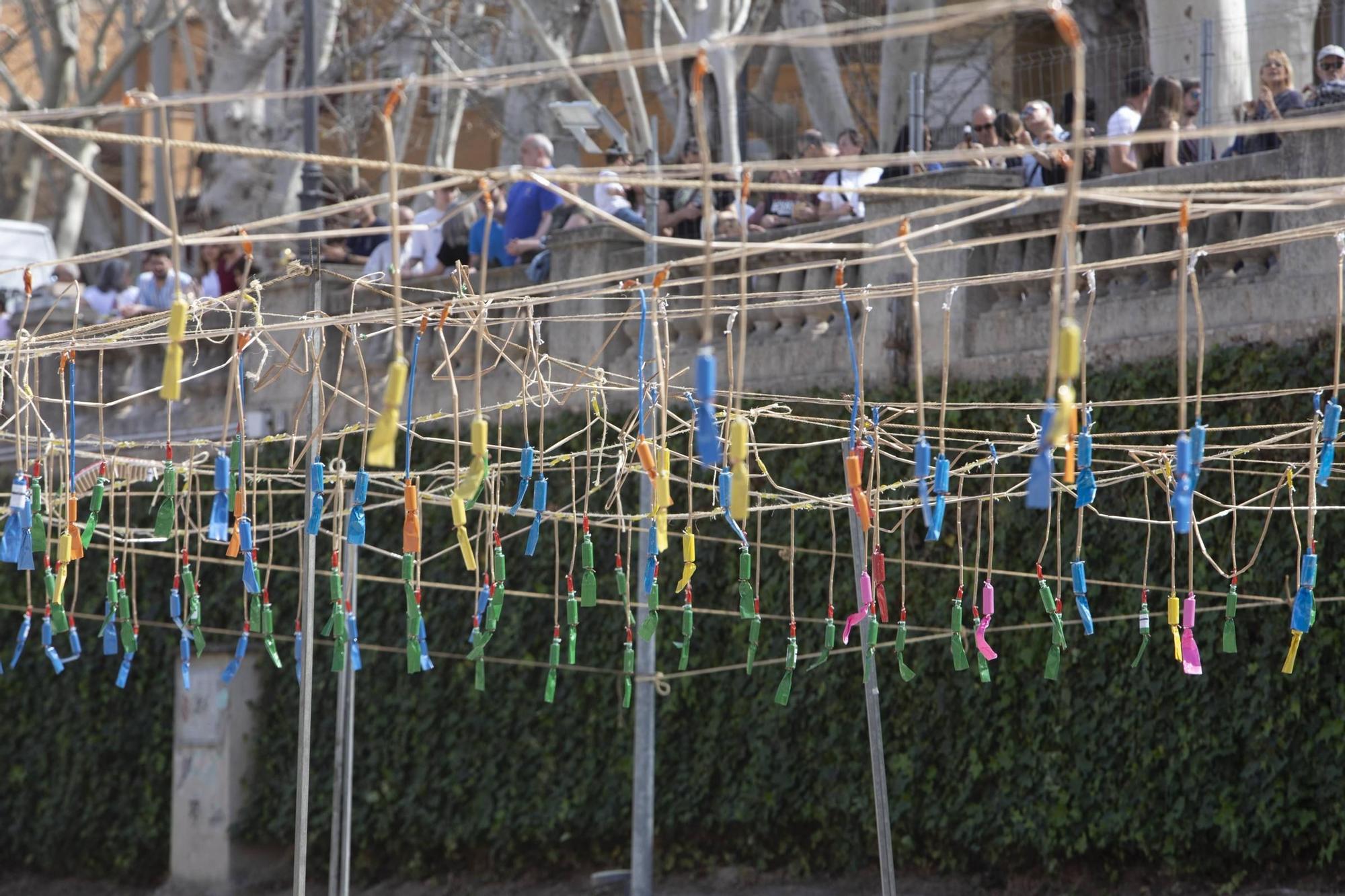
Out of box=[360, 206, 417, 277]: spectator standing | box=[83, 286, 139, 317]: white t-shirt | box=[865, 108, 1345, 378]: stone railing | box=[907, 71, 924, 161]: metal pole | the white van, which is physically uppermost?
the white van

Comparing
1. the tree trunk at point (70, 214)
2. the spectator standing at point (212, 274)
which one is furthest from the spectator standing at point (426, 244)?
the tree trunk at point (70, 214)

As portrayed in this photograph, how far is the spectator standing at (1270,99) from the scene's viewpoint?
8734 mm

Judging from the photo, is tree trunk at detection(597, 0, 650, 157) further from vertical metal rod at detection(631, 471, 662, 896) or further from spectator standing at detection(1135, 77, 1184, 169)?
spectator standing at detection(1135, 77, 1184, 169)

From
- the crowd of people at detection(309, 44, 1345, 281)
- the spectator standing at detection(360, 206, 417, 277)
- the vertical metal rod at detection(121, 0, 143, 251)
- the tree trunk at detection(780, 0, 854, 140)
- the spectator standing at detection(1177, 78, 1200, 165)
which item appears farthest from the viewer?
the vertical metal rod at detection(121, 0, 143, 251)

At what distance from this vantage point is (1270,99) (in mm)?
8664

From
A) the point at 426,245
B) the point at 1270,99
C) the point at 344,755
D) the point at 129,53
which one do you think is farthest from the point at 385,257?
the point at 129,53

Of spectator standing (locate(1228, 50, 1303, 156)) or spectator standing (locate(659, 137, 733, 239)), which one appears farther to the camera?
spectator standing (locate(659, 137, 733, 239))

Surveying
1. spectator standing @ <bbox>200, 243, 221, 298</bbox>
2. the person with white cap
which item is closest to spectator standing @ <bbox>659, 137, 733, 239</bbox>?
the person with white cap

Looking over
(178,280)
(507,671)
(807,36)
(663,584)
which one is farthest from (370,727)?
(807,36)

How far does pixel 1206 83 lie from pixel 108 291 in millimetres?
8540

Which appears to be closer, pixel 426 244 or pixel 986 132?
pixel 986 132

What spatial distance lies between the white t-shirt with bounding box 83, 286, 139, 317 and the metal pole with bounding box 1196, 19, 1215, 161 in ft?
25.9

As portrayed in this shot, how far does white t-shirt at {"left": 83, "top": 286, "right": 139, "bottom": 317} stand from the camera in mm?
14055

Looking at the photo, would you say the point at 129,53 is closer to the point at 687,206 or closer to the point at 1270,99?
the point at 687,206
